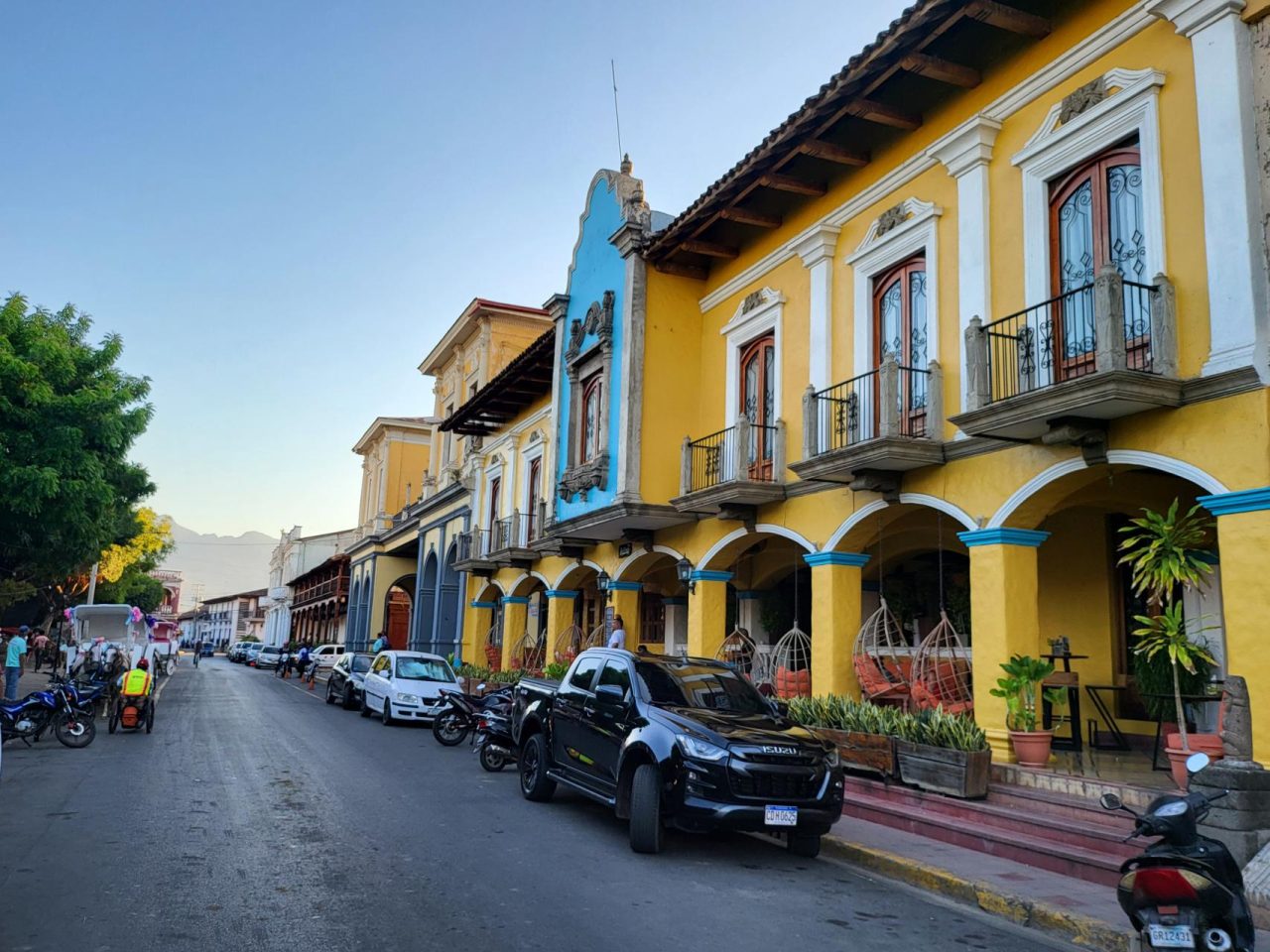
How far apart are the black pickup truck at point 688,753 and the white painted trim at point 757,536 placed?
429 centimetres

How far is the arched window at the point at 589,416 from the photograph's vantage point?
19500 mm

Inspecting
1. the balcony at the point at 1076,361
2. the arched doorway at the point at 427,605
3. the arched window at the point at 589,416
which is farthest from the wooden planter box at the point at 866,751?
the arched doorway at the point at 427,605

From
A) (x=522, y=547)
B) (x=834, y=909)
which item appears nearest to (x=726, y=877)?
(x=834, y=909)

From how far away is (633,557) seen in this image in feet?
62.3

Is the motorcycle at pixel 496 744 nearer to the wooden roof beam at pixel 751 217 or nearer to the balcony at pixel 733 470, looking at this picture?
the balcony at pixel 733 470

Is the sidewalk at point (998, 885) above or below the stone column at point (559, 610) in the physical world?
below

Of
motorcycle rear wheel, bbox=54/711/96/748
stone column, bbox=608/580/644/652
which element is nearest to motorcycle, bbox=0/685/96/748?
motorcycle rear wheel, bbox=54/711/96/748

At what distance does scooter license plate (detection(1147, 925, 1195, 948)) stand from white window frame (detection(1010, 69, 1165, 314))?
647 cm

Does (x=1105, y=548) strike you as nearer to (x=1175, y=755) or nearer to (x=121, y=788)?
(x=1175, y=755)

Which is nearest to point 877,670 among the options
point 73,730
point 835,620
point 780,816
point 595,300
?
point 835,620

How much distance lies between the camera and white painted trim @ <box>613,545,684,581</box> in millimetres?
17730

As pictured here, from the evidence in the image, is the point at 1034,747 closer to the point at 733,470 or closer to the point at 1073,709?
the point at 1073,709

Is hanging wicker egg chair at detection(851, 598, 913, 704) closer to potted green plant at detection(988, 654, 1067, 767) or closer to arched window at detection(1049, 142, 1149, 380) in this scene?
potted green plant at detection(988, 654, 1067, 767)

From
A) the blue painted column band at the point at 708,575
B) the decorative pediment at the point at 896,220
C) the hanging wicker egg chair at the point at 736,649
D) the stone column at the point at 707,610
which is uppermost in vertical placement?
the decorative pediment at the point at 896,220
